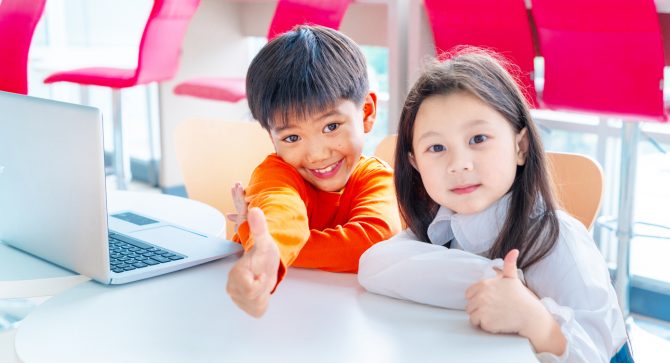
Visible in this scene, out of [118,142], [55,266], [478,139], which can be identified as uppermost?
[478,139]

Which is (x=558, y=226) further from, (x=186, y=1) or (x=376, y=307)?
(x=186, y=1)

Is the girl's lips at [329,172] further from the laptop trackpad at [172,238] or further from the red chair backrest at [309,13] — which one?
the red chair backrest at [309,13]

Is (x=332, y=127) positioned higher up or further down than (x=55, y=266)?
higher up

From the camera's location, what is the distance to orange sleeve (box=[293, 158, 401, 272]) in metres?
1.18

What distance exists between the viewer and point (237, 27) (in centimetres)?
439

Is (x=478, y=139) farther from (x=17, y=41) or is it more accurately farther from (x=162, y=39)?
(x=17, y=41)

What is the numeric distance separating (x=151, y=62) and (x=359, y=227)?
198cm

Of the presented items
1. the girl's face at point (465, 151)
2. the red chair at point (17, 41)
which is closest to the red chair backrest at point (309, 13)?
the red chair at point (17, 41)

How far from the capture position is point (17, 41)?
3109 mm

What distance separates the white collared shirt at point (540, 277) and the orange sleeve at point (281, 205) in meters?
0.10

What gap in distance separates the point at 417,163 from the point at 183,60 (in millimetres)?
3263

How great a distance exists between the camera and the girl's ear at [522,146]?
1.13 m

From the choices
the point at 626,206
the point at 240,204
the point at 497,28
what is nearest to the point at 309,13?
the point at 497,28

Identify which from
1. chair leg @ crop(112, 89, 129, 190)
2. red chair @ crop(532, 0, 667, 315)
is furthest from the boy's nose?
chair leg @ crop(112, 89, 129, 190)
